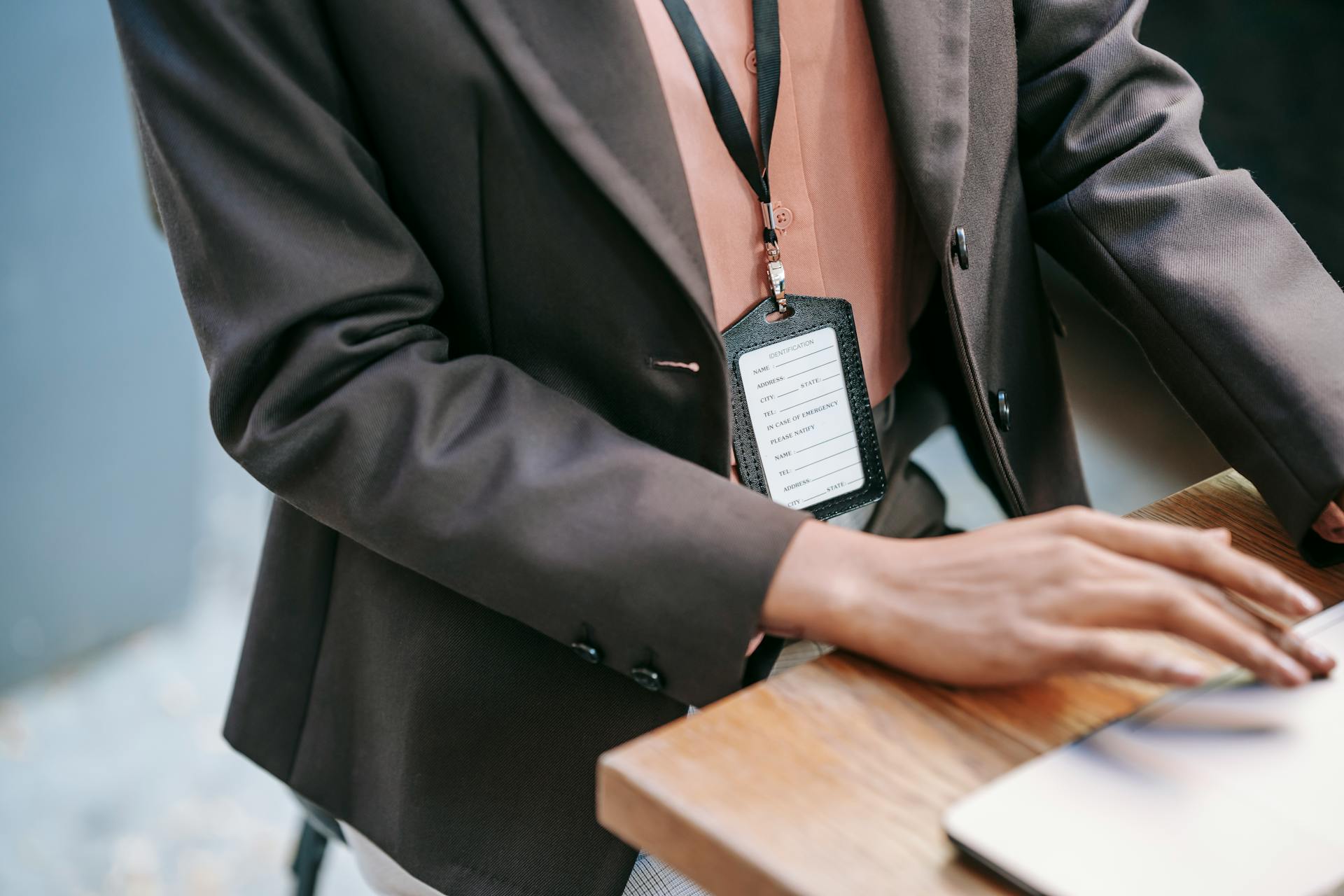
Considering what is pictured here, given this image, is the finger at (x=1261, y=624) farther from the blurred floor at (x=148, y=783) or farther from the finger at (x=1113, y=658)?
the blurred floor at (x=148, y=783)

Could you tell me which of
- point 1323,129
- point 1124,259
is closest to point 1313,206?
point 1323,129

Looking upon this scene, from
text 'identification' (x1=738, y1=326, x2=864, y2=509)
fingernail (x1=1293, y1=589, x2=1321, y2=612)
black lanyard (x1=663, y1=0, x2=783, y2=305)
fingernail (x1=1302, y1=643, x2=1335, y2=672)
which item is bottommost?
text 'identification' (x1=738, y1=326, x2=864, y2=509)

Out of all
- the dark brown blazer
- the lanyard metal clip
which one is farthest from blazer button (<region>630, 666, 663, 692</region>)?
the lanyard metal clip

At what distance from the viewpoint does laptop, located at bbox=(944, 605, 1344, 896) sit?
1.22 feet

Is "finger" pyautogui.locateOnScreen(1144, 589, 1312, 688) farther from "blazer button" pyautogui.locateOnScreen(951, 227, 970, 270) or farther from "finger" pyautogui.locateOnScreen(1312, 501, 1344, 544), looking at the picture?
"blazer button" pyautogui.locateOnScreen(951, 227, 970, 270)

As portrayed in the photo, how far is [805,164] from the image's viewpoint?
0.77 meters

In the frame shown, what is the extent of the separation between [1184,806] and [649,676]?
263mm

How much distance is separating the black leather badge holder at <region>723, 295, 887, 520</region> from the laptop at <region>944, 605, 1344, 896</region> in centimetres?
36

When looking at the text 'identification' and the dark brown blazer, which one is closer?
the dark brown blazer

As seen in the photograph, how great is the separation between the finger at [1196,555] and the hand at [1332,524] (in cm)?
12

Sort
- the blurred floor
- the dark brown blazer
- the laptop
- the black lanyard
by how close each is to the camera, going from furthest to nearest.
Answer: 1. the blurred floor
2. the black lanyard
3. the dark brown blazer
4. the laptop

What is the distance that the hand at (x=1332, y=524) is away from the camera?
23.3 inches

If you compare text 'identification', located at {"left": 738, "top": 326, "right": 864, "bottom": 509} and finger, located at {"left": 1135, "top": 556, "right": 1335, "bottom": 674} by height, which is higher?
finger, located at {"left": 1135, "top": 556, "right": 1335, "bottom": 674}

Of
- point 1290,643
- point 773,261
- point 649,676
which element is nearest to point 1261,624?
point 1290,643
